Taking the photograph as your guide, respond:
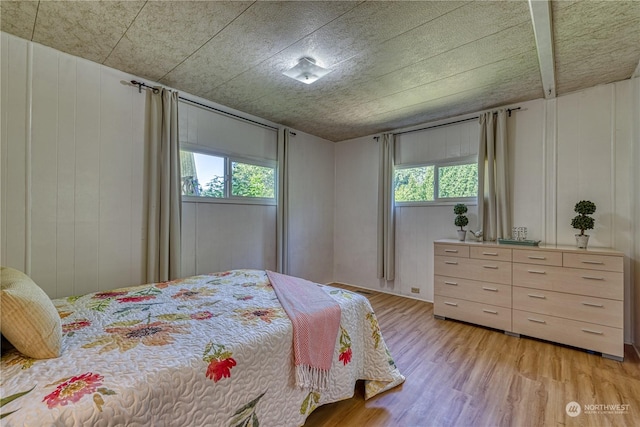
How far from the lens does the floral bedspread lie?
874 millimetres

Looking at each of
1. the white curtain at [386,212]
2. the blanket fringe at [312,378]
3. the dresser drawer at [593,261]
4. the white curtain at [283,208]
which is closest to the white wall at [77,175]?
the white curtain at [283,208]

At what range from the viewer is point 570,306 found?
8.13ft

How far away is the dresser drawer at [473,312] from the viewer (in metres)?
2.81

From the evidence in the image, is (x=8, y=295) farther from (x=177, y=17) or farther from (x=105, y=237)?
(x=177, y=17)

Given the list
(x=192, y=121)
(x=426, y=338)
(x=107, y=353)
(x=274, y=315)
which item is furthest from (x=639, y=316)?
(x=192, y=121)

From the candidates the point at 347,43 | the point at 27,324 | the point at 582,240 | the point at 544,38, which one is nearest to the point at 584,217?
the point at 582,240

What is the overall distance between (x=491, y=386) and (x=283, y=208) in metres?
2.86

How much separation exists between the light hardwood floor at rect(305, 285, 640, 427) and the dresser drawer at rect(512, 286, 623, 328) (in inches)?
12.0

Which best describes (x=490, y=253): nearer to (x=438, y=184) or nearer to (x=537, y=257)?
(x=537, y=257)

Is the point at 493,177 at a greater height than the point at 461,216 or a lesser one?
greater

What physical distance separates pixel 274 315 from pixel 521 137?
3.35 m

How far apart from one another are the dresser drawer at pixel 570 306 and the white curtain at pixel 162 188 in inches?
133

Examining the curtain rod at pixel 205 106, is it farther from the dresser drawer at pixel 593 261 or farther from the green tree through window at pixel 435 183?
the dresser drawer at pixel 593 261

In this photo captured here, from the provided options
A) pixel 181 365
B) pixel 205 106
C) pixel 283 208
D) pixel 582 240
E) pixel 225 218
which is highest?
pixel 205 106
